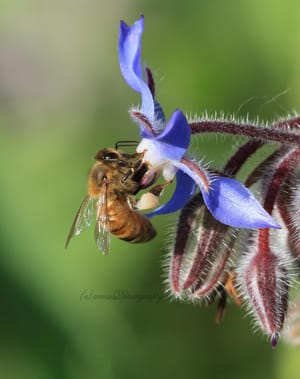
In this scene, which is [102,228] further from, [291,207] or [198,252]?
[291,207]

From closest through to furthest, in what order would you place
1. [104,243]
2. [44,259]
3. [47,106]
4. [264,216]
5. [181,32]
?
[264,216] < [104,243] < [44,259] < [181,32] < [47,106]

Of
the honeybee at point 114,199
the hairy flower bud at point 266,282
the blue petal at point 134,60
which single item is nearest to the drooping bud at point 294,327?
the hairy flower bud at point 266,282

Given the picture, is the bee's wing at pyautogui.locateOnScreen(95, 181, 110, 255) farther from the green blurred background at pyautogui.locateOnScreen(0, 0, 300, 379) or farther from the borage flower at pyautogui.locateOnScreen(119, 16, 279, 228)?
the green blurred background at pyautogui.locateOnScreen(0, 0, 300, 379)

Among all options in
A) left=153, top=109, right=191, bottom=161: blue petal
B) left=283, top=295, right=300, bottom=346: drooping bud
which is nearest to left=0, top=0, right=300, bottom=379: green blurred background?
left=283, top=295, right=300, bottom=346: drooping bud

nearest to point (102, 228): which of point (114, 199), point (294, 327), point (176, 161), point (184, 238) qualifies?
point (114, 199)

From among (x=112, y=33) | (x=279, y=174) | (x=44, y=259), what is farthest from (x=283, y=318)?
(x=112, y=33)

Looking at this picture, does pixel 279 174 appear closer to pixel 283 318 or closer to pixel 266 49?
pixel 283 318

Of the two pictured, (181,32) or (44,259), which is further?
(181,32)
